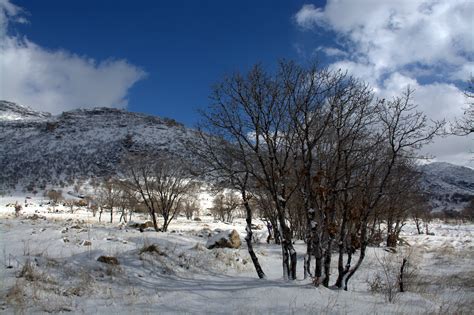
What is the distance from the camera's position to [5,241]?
11.8 m

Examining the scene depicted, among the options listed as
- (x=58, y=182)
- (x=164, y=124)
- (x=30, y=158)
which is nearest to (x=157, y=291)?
(x=58, y=182)

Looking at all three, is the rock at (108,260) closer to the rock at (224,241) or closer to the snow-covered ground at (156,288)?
the snow-covered ground at (156,288)

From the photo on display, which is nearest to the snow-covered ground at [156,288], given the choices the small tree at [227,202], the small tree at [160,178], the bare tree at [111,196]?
the small tree at [227,202]

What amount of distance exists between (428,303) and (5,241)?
12.8 metres

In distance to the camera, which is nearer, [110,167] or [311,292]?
[311,292]

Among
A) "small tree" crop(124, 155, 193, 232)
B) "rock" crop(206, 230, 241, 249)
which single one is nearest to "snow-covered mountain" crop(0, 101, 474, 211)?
"small tree" crop(124, 155, 193, 232)

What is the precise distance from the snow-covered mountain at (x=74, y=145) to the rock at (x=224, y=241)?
149ft

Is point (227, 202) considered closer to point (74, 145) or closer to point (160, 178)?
point (160, 178)

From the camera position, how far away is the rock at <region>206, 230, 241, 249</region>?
1627 cm

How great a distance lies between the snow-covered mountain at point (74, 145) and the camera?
74.4 m

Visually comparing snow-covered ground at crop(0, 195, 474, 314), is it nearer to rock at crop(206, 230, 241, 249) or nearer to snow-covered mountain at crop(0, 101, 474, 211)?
rock at crop(206, 230, 241, 249)

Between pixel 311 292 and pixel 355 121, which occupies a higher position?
pixel 355 121

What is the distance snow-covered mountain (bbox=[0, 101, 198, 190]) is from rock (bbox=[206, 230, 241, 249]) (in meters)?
45.5

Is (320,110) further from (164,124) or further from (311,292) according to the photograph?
(164,124)
